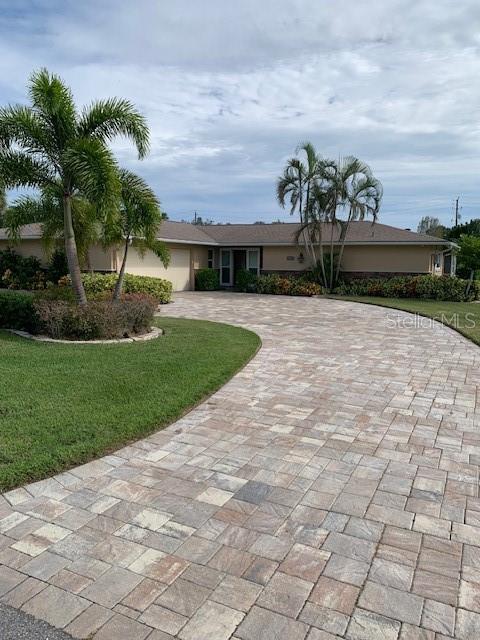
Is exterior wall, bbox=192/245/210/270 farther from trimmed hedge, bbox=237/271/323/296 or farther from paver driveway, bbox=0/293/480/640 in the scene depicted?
paver driveway, bbox=0/293/480/640

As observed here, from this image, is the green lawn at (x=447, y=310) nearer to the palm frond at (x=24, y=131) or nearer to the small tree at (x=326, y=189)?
the small tree at (x=326, y=189)

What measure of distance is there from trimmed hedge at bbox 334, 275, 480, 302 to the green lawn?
529mm

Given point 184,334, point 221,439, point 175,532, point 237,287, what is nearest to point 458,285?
point 237,287

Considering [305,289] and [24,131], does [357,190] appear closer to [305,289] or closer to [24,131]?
[305,289]

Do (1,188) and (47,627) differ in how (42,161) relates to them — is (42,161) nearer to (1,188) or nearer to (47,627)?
(1,188)

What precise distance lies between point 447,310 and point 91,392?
12792mm

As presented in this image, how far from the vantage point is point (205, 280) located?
22.9m

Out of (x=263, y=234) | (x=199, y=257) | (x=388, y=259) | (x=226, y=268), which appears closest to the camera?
(x=388, y=259)

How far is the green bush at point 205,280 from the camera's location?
75.2 ft

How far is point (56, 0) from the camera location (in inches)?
306

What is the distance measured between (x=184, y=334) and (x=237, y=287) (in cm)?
1293

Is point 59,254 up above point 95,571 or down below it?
above

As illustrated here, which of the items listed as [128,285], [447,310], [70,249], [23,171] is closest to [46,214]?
[23,171]

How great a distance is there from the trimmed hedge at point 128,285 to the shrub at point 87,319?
4.90 metres
